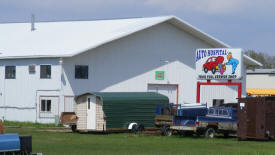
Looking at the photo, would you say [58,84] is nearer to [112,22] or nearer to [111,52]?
[111,52]

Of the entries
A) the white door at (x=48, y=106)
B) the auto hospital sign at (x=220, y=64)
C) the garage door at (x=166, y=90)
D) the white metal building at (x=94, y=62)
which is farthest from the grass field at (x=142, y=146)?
the garage door at (x=166, y=90)

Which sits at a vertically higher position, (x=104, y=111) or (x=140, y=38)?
(x=140, y=38)

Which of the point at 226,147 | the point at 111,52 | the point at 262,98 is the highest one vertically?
the point at 111,52

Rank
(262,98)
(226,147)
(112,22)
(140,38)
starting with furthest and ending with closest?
1. (112,22)
2. (140,38)
3. (262,98)
4. (226,147)

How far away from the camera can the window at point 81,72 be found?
44.9 meters

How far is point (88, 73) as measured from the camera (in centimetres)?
4556

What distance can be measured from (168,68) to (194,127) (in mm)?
17146

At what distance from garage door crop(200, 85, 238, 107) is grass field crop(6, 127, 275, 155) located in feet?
63.2

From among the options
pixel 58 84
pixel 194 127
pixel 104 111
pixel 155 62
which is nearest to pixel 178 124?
pixel 194 127

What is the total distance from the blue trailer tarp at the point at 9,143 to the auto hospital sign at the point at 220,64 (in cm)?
2514

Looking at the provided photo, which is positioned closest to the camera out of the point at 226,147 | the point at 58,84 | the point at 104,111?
the point at 226,147

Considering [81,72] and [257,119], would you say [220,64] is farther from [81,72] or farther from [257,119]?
[257,119]

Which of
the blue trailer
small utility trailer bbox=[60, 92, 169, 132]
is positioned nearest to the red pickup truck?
small utility trailer bbox=[60, 92, 169, 132]

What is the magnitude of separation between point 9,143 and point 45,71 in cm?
2823
